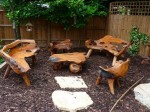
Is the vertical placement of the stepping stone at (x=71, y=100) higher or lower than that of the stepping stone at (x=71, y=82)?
lower

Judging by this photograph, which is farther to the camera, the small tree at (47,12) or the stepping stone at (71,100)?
the small tree at (47,12)

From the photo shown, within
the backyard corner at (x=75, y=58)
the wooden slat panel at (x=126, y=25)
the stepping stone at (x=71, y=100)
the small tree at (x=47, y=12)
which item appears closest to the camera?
the stepping stone at (x=71, y=100)

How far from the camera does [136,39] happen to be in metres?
7.39

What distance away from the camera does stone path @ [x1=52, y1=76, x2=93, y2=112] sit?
12.6 feet

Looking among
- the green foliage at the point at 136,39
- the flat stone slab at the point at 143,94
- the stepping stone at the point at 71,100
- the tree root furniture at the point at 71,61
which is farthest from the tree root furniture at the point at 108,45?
the stepping stone at the point at 71,100

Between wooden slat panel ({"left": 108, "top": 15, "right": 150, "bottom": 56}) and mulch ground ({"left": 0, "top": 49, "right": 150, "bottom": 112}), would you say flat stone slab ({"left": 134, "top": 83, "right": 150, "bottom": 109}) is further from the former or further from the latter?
wooden slat panel ({"left": 108, "top": 15, "right": 150, "bottom": 56})

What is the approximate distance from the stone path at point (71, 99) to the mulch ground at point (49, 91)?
0.31 ft

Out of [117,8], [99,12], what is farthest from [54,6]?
[117,8]

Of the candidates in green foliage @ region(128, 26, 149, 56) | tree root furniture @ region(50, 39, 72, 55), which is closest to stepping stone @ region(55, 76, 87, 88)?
tree root furniture @ region(50, 39, 72, 55)

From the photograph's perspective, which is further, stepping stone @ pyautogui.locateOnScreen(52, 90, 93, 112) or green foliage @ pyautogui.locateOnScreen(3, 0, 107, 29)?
green foliage @ pyautogui.locateOnScreen(3, 0, 107, 29)

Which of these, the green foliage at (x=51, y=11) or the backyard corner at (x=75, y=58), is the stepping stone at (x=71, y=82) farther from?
the green foliage at (x=51, y=11)

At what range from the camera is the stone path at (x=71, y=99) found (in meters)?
3.83

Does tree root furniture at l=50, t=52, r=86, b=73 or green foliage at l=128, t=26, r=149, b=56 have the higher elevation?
green foliage at l=128, t=26, r=149, b=56

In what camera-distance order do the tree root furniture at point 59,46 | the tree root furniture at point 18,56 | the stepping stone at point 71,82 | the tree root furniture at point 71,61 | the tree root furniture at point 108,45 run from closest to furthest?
1. the tree root furniture at point 18,56
2. the stepping stone at point 71,82
3. the tree root furniture at point 71,61
4. the tree root furniture at point 108,45
5. the tree root furniture at point 59,46
